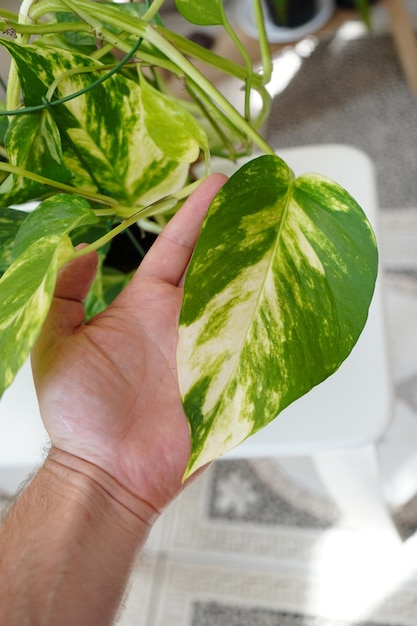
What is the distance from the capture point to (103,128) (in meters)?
0.49

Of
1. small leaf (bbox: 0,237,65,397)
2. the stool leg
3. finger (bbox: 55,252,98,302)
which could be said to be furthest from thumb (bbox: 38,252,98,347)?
the stool leg

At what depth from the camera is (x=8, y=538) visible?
0.50 m

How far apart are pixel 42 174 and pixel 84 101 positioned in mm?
66

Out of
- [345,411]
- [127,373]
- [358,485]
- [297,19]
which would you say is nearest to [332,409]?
[345,411]

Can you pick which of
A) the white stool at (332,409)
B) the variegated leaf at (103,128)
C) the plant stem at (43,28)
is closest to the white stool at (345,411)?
the white stool at (332,409)

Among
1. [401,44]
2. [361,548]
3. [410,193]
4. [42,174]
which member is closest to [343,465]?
[361,548]

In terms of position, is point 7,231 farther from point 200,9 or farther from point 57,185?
point 200,9

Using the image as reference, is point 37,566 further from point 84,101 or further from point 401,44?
point 401,44

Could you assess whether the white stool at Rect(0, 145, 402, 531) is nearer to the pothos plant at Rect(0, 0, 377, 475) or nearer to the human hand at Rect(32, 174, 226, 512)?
the human hand at Rect(32, 174, 226, 512)

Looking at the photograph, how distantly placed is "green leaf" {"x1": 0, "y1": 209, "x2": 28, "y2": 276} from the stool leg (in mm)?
390

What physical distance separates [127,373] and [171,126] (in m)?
0.19

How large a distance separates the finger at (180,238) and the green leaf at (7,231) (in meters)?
0.11

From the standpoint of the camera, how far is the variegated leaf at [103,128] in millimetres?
446

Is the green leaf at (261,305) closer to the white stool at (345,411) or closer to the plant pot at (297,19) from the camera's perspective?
the white stool at (345,411)
